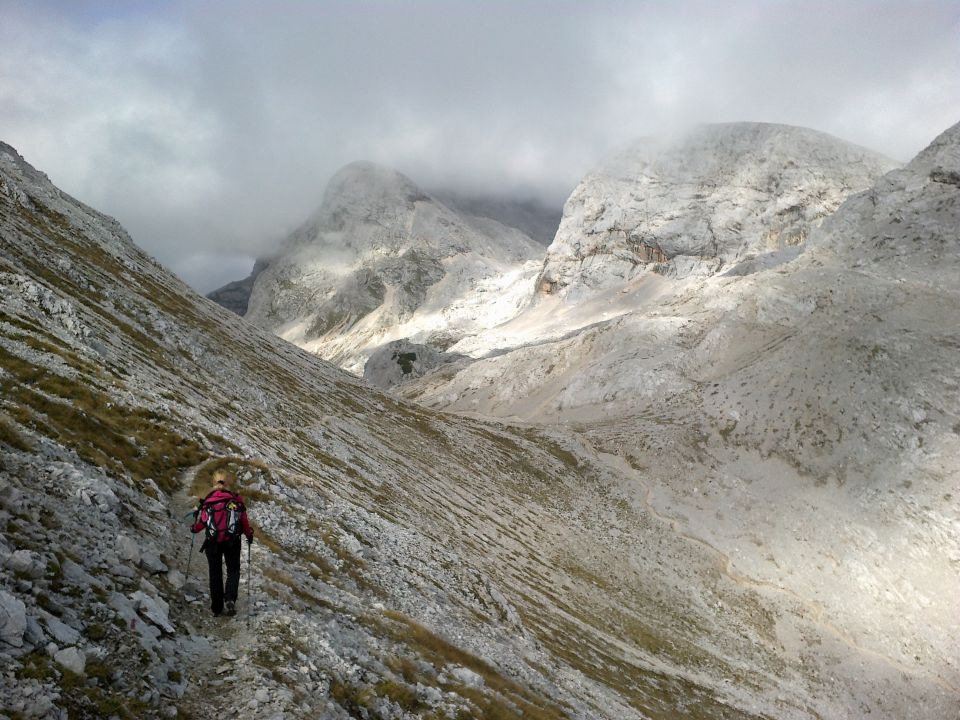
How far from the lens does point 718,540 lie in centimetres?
6988

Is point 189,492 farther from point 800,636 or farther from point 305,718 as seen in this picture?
point 800,636

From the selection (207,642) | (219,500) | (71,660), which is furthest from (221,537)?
(71,660)

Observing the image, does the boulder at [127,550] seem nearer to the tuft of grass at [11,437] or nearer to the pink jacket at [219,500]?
the pink jacket at [219,500]

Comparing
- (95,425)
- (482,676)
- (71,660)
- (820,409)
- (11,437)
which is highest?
(820,409)

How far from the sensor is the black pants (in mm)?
13703

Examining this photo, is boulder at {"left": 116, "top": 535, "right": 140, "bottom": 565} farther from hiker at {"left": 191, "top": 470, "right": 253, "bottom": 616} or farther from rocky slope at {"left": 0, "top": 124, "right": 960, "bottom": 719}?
hiker at {"left": 191, "top": 470, "right": 253, "bottom": 616}

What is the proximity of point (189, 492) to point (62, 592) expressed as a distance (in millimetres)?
10214

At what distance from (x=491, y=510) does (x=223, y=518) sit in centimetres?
4605

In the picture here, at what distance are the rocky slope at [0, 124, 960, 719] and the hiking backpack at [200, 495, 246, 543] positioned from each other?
1.78m

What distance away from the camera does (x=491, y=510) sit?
5756cm

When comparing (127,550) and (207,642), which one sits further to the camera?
(127,550)

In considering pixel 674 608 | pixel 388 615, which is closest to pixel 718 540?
pixel 674 608

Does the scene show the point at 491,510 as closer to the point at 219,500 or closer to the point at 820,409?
the point at 219,500

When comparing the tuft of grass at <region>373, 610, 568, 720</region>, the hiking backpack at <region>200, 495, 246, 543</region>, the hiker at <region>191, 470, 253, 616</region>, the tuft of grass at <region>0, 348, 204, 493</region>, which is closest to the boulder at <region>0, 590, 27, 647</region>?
the hiker at <region>191, 470, 253, 616</region>
